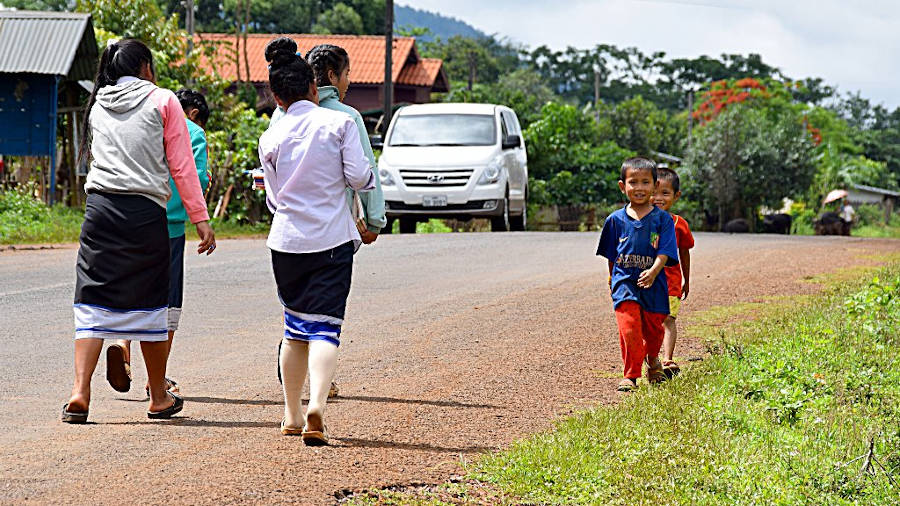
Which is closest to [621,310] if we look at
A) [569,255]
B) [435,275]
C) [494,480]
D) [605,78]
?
[494,480]

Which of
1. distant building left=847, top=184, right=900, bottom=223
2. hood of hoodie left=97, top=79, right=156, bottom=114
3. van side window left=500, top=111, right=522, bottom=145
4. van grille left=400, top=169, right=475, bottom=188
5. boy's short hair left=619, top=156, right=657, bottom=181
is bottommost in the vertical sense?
distant building left=847, top=184, right=900, bottom=223

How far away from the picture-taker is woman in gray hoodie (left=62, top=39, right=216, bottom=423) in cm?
593

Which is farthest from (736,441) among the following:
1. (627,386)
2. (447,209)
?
(447,209)

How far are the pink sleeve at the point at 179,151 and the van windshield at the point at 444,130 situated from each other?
44.3 feet

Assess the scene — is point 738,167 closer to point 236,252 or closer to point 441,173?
point 441,173

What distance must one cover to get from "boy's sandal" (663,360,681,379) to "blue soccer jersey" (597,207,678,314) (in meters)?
0.50

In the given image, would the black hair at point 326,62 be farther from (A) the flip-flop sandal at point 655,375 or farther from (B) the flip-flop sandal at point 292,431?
(A) the flip-flop sandal at point 655,375

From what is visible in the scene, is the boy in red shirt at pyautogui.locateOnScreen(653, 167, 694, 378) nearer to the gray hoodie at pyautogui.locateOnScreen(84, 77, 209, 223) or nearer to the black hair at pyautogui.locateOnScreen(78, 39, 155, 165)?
the gray hoodie at pyautogui.locateOnScreen(84, 77, 209, 223)

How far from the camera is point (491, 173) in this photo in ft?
62.7

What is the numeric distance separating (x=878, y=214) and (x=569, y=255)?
5177 centimetres

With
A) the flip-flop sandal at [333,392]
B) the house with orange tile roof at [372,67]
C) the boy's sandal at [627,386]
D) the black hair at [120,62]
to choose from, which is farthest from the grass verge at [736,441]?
the house with orange tile roof at [372,67]

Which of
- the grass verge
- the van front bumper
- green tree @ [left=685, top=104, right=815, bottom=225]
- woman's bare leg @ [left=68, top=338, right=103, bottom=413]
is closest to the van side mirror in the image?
the van front bumper

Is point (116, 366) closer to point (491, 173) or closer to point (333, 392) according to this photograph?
point (333, 392)

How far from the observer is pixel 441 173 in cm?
1894
